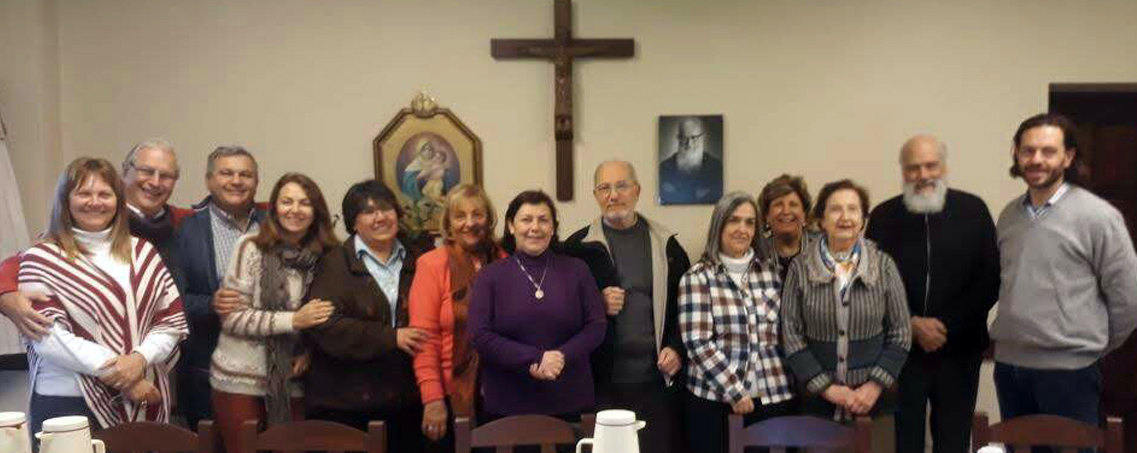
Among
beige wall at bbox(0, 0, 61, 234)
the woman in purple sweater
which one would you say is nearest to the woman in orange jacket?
the woman in purple sweater

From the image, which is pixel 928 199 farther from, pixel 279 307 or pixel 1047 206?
pixel 279 307

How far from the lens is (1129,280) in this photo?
2.42m

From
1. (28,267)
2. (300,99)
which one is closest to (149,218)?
(28,267)

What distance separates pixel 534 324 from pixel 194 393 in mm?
1151

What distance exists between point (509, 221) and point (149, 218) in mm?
1102

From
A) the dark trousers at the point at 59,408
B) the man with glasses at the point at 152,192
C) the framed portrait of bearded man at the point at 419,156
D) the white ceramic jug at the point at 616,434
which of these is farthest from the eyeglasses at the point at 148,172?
the white ceramic jug at the point at 616,434

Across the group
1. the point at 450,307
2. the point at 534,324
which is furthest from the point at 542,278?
the point at 450,307

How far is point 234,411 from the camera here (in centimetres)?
254

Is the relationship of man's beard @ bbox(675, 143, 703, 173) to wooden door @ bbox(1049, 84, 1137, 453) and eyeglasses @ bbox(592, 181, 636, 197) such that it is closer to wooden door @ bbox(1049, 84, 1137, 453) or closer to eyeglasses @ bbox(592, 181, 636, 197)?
eyeglasses @ bbox(592, 181, 636, 197)

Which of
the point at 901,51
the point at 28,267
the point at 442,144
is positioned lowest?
the point at 28,267

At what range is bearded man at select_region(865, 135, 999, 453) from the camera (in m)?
2.70

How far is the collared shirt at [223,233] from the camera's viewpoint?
2.63m

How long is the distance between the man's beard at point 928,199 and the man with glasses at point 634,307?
75 cm

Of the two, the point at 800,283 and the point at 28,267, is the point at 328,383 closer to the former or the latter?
the point at 28,267
